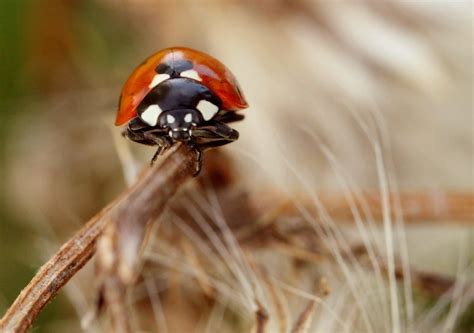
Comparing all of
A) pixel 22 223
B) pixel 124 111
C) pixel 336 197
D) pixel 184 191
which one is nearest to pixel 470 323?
pixel 336 197

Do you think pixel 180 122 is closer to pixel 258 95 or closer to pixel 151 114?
pixel 151 114

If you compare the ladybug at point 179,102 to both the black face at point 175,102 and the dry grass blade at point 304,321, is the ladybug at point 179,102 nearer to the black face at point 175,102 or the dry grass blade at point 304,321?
Answer: the black face at point 175,102

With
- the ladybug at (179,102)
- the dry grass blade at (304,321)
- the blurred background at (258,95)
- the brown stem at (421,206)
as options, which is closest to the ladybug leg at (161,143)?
the ladybug at (179,102)

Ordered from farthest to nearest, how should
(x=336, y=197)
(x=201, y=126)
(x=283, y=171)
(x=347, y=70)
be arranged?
1. (x=347, y=70)
2. (x=283, y=171)
3. (x=336, y=197)
4. (x=201, y=126)

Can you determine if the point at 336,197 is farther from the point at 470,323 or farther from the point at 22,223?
the point at 22,223

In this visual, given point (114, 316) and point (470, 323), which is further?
point (470, 323)

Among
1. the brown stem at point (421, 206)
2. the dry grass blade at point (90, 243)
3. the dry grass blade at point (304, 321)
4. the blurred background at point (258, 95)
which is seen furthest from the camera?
the blurred background at point (258, 95)

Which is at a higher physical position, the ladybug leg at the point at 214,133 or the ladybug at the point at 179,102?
the ladybug at the point at 179,102

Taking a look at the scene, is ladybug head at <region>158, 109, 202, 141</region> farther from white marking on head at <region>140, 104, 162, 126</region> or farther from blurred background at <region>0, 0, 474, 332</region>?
blurred background at <region>0, 0, 474, 332</region>

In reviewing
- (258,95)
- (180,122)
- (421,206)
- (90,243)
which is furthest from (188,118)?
(258,95)
